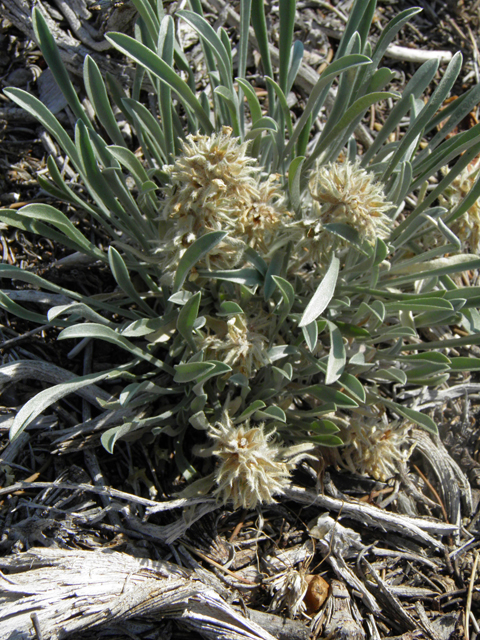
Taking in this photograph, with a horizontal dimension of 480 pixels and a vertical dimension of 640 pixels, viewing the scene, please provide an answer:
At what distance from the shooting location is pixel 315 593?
1734 millimetres

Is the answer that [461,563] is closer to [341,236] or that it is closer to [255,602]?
[255,602]

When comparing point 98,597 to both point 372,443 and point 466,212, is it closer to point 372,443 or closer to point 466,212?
point 372,443

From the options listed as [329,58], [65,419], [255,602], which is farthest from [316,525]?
[329,58]

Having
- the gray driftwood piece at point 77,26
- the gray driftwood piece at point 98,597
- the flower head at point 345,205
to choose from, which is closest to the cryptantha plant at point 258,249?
the flower head at point 345,205

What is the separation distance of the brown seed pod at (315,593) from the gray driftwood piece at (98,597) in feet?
0.77

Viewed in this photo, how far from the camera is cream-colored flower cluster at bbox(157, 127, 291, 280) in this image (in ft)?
3.96

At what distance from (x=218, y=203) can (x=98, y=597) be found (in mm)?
1189

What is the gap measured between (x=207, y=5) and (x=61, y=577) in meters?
2.46

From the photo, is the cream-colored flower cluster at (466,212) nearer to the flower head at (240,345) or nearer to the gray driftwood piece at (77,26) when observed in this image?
the flower head at (240,345)

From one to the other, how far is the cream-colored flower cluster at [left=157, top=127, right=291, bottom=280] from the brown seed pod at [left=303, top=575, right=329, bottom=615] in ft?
3.75

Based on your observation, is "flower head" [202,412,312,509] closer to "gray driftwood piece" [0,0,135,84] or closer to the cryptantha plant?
the cryptantha plant

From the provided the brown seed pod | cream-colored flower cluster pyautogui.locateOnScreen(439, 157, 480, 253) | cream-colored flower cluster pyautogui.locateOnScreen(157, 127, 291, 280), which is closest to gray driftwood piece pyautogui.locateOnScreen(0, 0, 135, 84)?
cream-colored flower cluster pyautogui.locateOnScreen(157, 127, 291, 280)

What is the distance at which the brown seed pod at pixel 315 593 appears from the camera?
1728 mm

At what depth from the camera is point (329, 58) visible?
2617 mm
